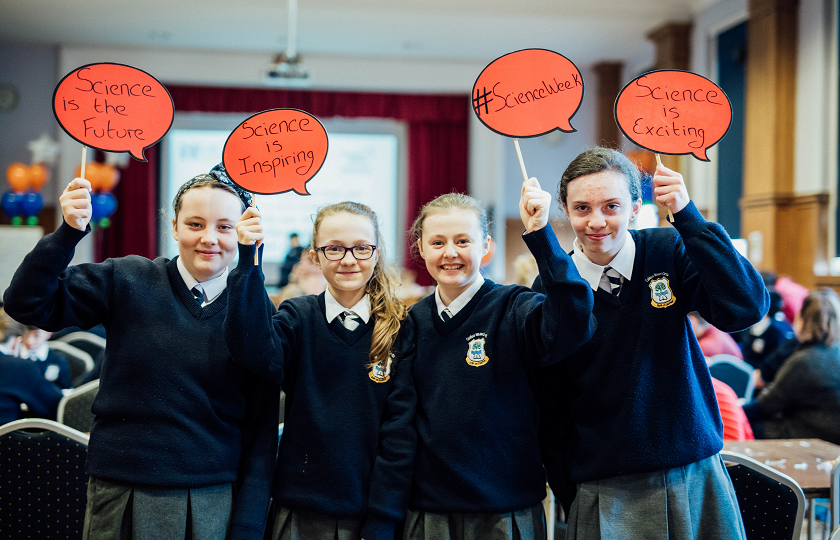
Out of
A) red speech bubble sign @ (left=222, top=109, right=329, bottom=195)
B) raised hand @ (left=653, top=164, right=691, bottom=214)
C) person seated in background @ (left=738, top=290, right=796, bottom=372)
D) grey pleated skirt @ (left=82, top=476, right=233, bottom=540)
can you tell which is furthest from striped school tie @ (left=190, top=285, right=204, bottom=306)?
person seated in background @ (left=738, top=290, right=796, bottom=372)

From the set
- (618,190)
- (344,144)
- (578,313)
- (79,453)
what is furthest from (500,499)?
(344,144)

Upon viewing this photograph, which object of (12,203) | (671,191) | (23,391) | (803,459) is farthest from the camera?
(12,203)

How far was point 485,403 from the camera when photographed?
137cm

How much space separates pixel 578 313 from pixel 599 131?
834 centimetres

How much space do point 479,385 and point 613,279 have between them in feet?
1.17

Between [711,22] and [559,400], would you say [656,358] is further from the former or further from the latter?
[711,22]

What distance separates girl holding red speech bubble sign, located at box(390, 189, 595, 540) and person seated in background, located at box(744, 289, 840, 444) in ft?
6.49

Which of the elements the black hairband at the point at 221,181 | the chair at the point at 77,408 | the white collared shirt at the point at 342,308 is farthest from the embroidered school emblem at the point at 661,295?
the chair at the point at 77,408

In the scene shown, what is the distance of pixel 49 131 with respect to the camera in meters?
8.59

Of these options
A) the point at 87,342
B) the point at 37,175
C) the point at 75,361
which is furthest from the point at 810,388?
the point at 37,175

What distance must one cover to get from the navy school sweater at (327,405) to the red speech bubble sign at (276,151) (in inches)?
7.8

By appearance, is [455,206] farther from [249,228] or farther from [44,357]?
[44,357]

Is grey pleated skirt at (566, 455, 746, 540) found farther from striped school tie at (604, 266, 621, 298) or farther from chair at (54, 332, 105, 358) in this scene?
chair at (54, 332, 105, 358)

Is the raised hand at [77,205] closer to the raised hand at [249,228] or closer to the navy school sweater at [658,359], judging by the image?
the raised hand at [249,228]
